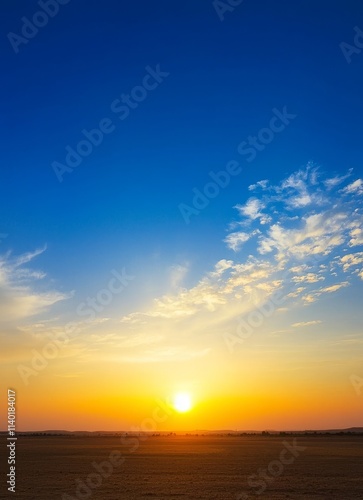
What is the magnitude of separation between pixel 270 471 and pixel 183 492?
43.0 ft

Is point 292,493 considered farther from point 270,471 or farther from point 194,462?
point 194,462

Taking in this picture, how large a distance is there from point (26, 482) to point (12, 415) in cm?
714

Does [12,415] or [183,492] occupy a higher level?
[12,415]

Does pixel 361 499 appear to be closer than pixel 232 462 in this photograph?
Yes

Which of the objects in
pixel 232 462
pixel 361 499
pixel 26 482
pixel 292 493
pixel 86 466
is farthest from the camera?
pixel 232 462

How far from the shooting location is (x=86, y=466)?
40.9m

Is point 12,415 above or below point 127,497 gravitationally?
above

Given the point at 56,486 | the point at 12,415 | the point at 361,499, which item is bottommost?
the point at 361,499

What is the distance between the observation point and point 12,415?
25672mm

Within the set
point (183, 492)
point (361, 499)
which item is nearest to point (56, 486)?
point (183, 492)

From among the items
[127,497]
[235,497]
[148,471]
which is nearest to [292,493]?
[235,497]

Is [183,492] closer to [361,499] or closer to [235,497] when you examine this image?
[235,497]

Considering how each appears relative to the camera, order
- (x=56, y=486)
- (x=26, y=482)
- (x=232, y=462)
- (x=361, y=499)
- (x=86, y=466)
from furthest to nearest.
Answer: (x=232, y=462) → (x=86, y=466) → (x=26, y=482) → (x=56, y=486) → (x=361, y=499)

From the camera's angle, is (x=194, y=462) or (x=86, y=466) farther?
(x=194, y=462)
